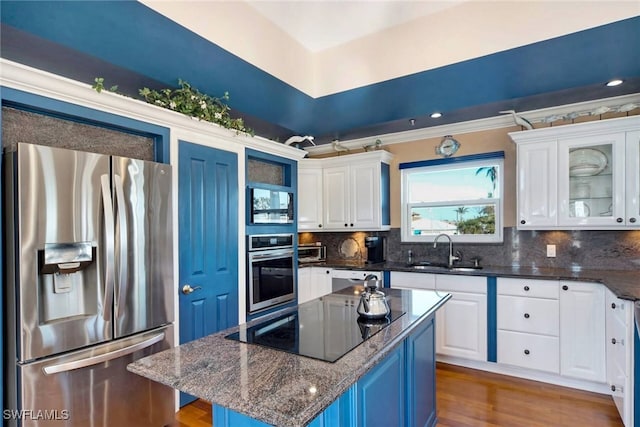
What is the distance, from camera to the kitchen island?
92 centimetres

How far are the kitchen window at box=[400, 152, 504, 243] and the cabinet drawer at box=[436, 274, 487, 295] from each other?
0.71m

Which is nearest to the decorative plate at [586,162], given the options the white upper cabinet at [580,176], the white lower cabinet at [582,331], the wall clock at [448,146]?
the white upper cabinet at [580,176]

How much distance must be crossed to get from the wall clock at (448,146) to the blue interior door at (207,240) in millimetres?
2364

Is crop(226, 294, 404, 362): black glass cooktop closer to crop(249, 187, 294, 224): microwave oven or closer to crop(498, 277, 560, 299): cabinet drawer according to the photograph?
crop(249, 187, 294, 224): microwave oven

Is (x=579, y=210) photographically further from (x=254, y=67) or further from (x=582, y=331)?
(x=254, y=67)

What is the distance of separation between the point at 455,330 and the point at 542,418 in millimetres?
950

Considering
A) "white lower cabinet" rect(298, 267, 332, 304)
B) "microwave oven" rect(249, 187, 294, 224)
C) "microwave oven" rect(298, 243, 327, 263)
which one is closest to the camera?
"microwave oven" rect(249, 187, 294, 224)

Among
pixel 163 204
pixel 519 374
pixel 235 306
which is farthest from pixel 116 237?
pixel 519 374

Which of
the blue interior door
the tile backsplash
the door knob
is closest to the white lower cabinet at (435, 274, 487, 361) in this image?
the tile backsplash

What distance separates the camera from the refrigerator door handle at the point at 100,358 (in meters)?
1.72

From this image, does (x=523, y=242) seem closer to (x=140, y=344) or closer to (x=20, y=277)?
(x=140, y=344)

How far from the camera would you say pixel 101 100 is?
2.01m

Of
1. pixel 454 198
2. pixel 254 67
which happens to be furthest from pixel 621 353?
pixel 254 67

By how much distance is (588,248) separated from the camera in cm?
318
